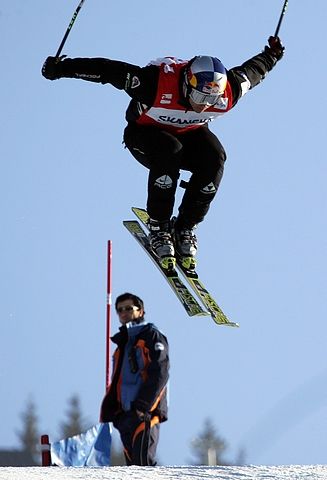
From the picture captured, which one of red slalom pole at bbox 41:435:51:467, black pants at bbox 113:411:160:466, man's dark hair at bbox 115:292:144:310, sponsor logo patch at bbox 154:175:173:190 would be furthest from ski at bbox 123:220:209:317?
black pants at bbox 113:411:160:466

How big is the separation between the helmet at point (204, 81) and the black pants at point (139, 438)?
2842mm

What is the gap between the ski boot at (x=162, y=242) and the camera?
9711 millimetres

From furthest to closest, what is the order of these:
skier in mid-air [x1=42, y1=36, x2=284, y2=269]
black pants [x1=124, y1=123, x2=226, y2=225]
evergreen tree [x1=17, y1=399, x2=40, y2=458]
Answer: evergreen tree [x1=17, y1=399, x2=40, y2=458], black pants [x1=124, y1=123, x2=226, y2=225], skier in mid-air [x1=42, y1=36, x2=284, y2=269]

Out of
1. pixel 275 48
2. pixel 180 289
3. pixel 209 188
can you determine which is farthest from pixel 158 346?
pixel 275 48

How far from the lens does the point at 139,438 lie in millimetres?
6777

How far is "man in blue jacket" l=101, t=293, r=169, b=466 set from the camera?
22.3ft

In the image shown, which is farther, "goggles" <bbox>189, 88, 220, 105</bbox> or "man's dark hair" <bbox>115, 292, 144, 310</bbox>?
"goggles" <bbox>189, 88, 220, 105</bbox>

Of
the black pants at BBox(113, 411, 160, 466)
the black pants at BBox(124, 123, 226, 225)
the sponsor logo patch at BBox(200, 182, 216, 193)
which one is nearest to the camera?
the black pants at BBox(113, 411, 160, 466)

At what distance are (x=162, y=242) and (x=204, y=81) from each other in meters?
1.42

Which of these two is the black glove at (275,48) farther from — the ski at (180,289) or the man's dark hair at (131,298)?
the man's dark hair at (131,298)

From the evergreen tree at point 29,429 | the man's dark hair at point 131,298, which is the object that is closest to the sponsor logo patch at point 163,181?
the man's dark hair at point 131,298

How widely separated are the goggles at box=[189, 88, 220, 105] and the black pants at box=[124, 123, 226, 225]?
1.28 feet

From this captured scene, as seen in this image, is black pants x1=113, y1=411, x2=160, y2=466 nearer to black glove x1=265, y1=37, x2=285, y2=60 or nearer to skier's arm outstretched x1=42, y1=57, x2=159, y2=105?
skier's arm outstretched x1=42, y1=57, x2=159, y2=105

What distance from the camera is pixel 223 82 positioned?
9.06 m
